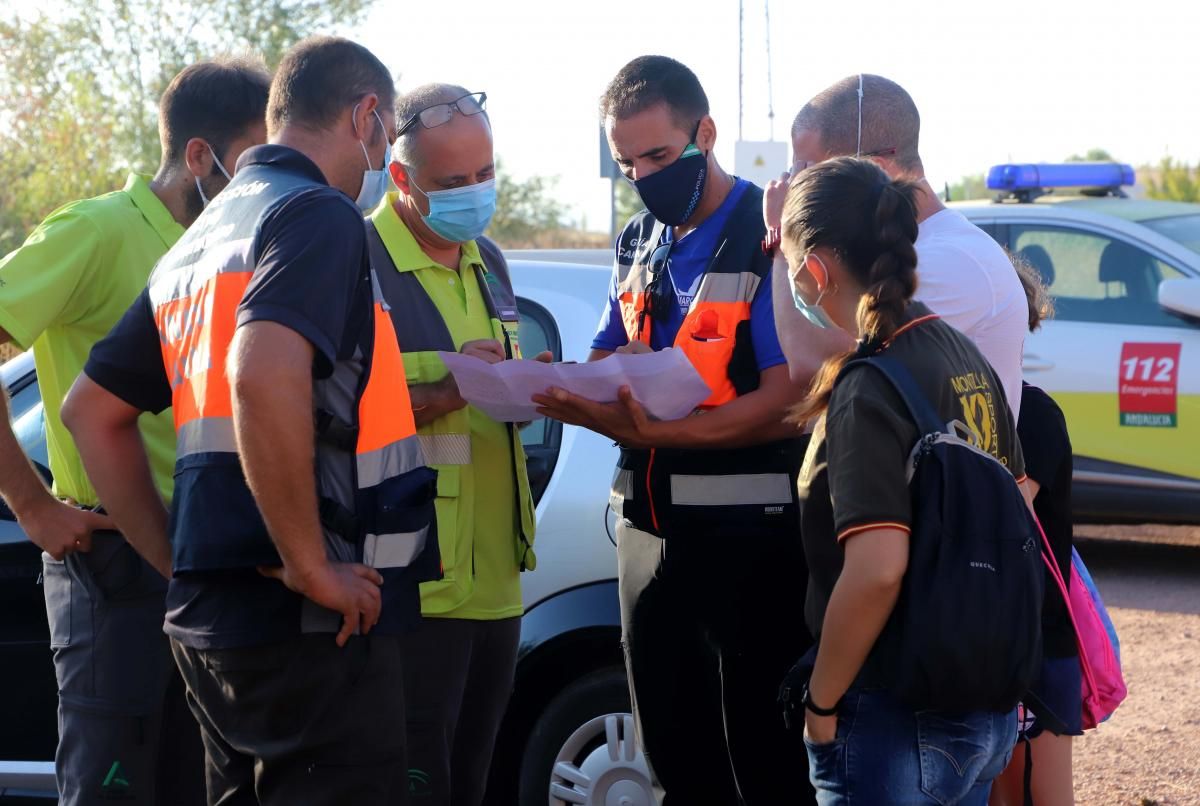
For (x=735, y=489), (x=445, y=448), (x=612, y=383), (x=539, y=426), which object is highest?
(x=612, y=383)

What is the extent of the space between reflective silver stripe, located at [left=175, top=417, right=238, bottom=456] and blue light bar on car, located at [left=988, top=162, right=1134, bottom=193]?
7210 mm

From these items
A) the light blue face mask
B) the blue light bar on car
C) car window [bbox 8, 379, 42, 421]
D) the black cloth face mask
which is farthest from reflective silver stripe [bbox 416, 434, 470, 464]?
the blue light bar on car

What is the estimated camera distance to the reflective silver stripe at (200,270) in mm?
2484

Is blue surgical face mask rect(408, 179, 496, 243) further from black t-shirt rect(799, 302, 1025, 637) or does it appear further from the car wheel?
the car wheel

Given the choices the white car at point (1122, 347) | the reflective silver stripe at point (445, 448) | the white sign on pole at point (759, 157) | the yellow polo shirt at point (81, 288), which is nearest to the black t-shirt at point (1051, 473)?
the reflective silver stripe at point (445, 448)

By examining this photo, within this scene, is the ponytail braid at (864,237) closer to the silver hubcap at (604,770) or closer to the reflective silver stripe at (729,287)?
the reflective silver stripe at (729,287)

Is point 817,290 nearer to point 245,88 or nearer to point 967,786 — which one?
point 967,786

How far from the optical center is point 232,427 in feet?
8.14

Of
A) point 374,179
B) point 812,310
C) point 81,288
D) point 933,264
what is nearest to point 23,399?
point 81,288

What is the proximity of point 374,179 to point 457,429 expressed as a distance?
0.64 m

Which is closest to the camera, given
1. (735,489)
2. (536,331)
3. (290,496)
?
(290,496)

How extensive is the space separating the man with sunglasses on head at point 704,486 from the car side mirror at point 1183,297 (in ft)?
16.2

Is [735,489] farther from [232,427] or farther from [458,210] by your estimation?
[232,427]

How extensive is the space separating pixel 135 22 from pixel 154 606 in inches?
946
